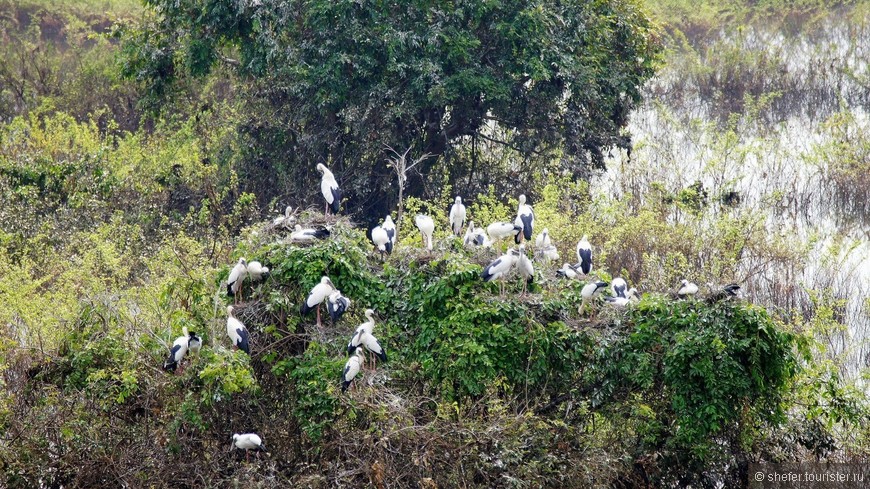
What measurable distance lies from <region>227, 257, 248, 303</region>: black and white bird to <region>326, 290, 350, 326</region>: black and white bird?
0.84 meters

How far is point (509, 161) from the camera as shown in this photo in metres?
21.3

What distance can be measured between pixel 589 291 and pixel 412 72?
858 cm

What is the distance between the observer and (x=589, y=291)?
37.6 ft

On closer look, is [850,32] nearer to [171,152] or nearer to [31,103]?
[171,152]

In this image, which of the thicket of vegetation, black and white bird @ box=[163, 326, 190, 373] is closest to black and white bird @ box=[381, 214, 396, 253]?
the thicket of vegetation

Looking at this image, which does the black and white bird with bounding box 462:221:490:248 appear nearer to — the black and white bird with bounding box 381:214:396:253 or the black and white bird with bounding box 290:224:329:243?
the black and white bird with bounding box 381:214:396:253

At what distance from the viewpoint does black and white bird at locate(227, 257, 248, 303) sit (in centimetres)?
1140

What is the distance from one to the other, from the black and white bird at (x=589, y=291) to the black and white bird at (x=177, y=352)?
3553 mm

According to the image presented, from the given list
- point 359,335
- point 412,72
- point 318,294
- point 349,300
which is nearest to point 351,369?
point 359,335

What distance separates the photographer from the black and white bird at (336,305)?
11.1 m

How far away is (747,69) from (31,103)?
48.4ft

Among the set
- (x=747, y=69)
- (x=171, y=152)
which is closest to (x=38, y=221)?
(x=171, y=152)

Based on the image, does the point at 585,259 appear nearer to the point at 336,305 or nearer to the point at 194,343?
the point at 336,305

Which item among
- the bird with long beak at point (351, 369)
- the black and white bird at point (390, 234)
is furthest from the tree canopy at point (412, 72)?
the bird with long beak at point (351, 369)
